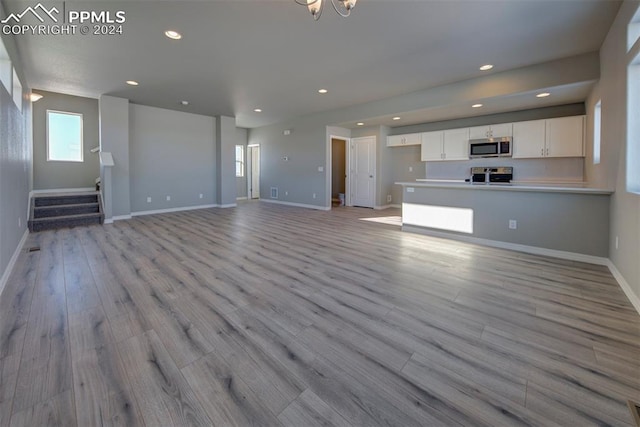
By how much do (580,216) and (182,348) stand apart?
445cm

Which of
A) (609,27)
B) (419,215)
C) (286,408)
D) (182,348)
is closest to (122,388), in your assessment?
(182,348)

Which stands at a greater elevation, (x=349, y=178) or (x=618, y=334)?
(x=349, y=178)

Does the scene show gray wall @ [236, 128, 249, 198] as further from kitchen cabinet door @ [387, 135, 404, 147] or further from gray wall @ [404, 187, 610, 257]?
gray wall @ [404, 187, 610, 257]

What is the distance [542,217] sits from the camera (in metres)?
3.63

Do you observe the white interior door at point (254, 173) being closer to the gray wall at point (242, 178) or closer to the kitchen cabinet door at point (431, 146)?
the gray wall at point (242, 178)

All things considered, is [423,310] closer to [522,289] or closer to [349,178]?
[522,289]

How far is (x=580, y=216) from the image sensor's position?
133 inches

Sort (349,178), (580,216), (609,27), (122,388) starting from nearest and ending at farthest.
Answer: (122,388), (609,27), (580,216), (349,178)

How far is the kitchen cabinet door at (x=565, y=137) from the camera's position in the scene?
4926mm

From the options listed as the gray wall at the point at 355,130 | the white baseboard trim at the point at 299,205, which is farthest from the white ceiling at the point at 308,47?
the white baseboard trim at the point at 299,205

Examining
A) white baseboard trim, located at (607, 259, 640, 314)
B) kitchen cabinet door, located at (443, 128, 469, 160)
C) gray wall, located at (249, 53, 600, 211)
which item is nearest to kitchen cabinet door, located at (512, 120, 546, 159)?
gray wall, located at (249, 53, 600, 211)

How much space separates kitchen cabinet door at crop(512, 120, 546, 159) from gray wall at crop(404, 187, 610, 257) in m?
2.37

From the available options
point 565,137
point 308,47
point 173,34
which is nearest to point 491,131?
point 565,137

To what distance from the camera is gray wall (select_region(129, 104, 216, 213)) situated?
6.69 m
